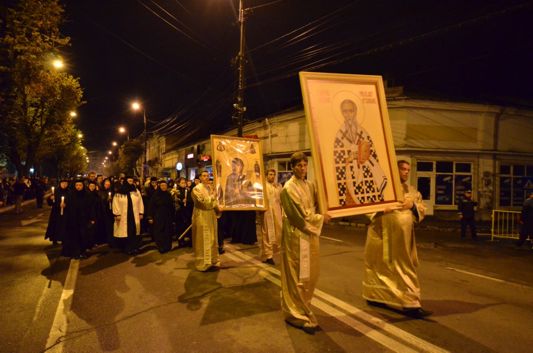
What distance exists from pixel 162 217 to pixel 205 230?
2392 mm

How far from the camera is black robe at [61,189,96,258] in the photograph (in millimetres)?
8102

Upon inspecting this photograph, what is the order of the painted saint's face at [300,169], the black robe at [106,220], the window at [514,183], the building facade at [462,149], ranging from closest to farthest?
the painted saint's face at [300,169] → the black robe at [106,220] → the building facade at [462,149] → the window at [514,183]

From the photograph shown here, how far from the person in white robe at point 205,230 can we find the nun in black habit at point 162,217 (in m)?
1.97

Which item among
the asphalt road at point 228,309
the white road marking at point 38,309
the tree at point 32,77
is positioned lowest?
the white road marking at point 38,309

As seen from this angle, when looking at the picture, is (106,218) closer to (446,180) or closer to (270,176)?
(270,176)

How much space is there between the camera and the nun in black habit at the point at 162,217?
8.77 meters

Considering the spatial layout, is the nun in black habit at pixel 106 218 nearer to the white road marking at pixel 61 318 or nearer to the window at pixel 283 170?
the white road marking at pixel 61 318

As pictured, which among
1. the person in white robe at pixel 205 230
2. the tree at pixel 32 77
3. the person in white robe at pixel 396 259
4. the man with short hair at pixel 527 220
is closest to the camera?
the person in white robe at pixel 396 259

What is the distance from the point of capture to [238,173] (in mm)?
6891

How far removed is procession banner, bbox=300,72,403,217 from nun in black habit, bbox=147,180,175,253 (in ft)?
19.3

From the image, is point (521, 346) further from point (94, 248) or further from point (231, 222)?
point (94, 248)

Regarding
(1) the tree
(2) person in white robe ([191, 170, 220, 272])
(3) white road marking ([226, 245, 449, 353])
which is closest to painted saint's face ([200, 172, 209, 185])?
(2) person in white robe ([191, 170, 220, 272])

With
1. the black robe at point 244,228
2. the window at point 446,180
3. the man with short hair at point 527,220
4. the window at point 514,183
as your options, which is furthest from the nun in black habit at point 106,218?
the window at point 514,183

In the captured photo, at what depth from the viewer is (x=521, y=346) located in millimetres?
3867
